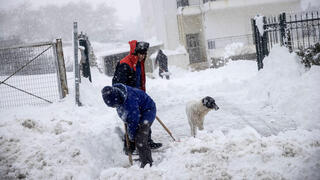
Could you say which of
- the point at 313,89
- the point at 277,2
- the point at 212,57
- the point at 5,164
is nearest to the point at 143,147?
the point at 5,164

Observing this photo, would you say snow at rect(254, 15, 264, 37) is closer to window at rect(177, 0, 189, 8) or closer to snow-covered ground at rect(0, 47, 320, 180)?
snow-covered ground at rect(0, 47, 320, 180)

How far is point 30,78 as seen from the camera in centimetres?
911

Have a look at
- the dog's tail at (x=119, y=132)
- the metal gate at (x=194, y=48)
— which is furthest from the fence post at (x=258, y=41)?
the metal gate at (x=194, y=48)

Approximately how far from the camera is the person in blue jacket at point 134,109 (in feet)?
13.2

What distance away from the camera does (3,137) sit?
18.4ft

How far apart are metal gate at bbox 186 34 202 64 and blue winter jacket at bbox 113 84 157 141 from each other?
899 inches

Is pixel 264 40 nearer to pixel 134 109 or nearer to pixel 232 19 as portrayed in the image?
pixel 134 109

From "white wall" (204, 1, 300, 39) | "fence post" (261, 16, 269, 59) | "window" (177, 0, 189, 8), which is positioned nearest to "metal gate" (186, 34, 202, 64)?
"white wall" (204, 1, 300, 39)

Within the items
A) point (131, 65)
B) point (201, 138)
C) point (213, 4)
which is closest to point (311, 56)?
point (201, 138)

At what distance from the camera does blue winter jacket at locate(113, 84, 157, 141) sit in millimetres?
4164

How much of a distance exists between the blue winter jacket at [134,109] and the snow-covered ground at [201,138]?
0.60m

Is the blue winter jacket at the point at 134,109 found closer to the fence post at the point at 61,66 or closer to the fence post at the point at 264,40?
the fence post at the point at 61,66

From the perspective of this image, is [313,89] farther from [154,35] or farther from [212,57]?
[154,35]

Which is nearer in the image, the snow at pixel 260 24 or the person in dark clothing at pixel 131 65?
the person in dark clothing at pixel 131 65
